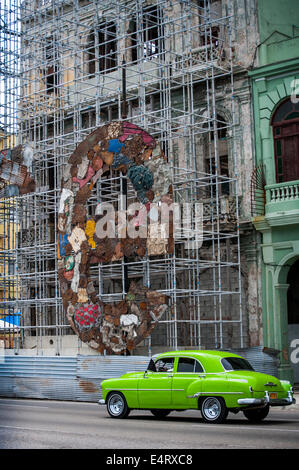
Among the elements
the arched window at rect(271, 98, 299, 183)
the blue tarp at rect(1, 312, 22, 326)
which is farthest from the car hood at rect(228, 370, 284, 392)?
the blue tarp at rect(1, 312, 22, 326)

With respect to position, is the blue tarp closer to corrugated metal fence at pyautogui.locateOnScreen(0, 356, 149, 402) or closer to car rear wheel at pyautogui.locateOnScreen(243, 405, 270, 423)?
corrugated metal fence at pyautogui.locateOnScreen(0, 356, 149, 402)

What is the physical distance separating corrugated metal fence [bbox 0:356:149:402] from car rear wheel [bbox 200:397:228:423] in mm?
6638

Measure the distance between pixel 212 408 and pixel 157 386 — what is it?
1.37 m

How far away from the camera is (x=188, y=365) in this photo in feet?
51.9

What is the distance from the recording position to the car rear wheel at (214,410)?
48.2 feet

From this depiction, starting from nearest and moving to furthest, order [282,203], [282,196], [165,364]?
[165,364]
[282,203]
[282,196]

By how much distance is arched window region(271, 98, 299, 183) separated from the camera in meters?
26.1

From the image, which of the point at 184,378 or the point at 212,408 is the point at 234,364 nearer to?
the point at 184,378

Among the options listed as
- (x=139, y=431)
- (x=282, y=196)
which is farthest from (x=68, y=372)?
(x=139, y=431)

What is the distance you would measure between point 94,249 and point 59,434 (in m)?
13.7

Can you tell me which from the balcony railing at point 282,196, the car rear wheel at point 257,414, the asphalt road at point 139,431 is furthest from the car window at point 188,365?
the balcony railing at point 282,196
